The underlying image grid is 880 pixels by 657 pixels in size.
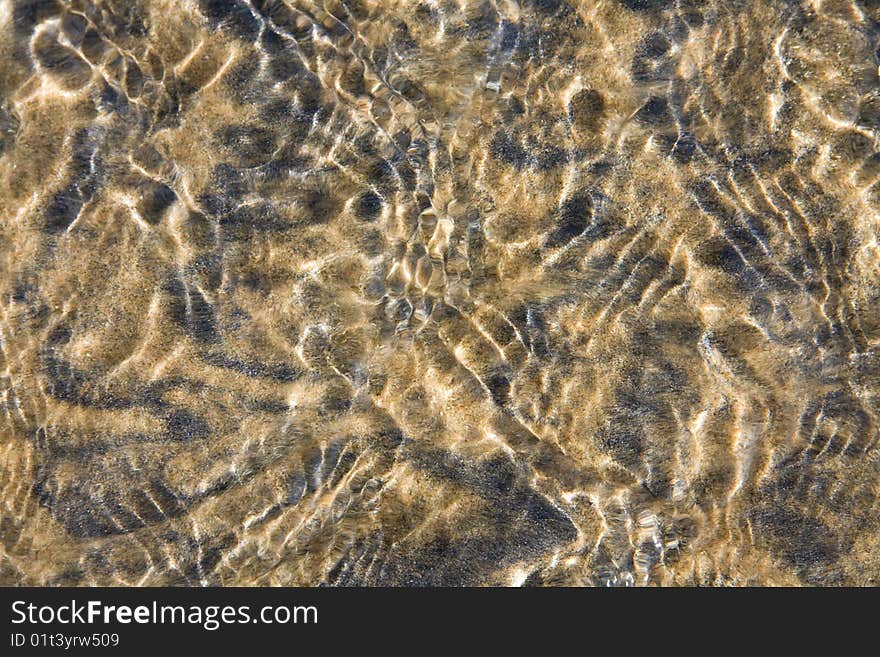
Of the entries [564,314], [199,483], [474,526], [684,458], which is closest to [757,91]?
[564,314]

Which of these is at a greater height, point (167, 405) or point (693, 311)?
point (693, 311)

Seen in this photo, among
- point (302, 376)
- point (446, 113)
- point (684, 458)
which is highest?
point (446, 113)

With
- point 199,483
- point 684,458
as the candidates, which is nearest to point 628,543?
point 684,458

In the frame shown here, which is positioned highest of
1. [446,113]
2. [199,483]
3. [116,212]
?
[446,113]

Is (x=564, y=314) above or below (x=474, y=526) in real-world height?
above

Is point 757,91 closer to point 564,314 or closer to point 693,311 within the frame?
point 693,311

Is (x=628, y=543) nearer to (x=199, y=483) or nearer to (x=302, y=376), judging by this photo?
(x=302, y=376)
